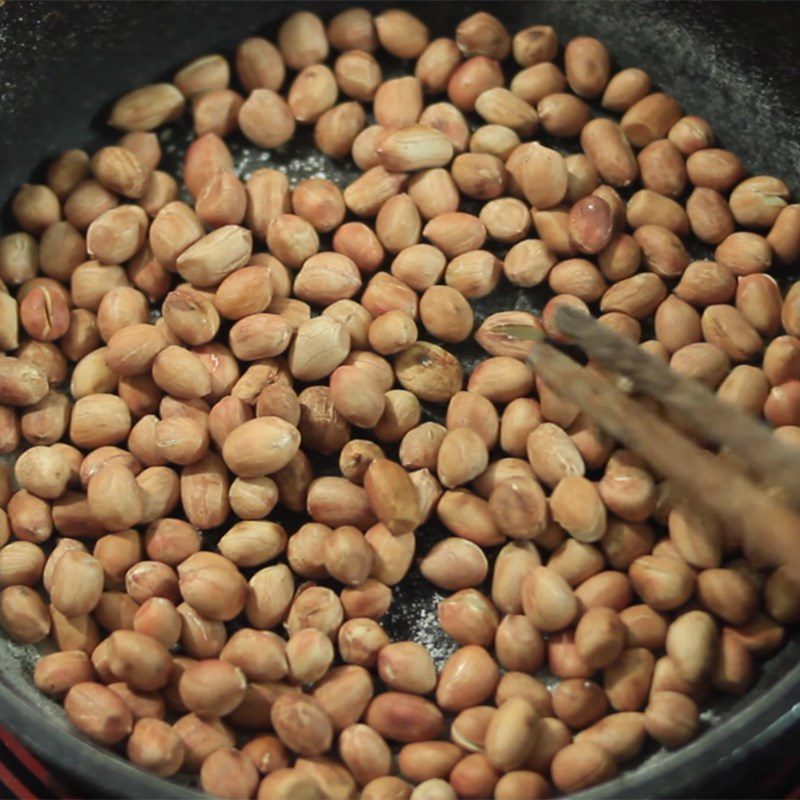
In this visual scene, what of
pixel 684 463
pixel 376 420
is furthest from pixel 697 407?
pixel 376 420

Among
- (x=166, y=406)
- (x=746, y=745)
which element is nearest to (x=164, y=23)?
(x=166, y=406)

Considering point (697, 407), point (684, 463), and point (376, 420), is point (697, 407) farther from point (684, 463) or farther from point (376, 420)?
point (376, 420)

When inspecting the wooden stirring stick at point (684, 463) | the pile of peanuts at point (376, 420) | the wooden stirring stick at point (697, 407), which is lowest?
the pile of peanuts at point (376, 420)

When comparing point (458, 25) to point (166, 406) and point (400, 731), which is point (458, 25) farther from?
point (400, 731)

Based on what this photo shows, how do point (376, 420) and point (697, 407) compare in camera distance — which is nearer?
point (697, 407)

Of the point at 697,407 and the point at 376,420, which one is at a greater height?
the point at 697,407
